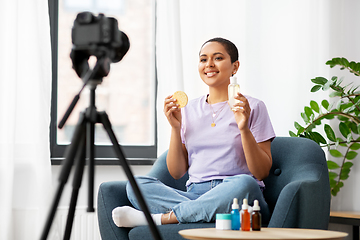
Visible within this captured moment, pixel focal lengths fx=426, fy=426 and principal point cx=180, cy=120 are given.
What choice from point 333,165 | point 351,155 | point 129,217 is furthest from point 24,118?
point 351,155

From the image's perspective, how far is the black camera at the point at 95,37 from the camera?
1.12 meters

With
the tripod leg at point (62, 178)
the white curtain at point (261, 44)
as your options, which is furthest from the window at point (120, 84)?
the tripod leg at point (62, 178)

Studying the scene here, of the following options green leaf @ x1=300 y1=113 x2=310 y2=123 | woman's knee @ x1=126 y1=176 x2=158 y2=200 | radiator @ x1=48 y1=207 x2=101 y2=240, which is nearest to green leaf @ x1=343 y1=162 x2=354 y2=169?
green leaf @ x1=300 y1=113 x2=310 y2=123

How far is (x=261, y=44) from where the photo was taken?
2971 millimetres

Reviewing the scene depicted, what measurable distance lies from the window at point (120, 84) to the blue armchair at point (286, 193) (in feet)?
2.79

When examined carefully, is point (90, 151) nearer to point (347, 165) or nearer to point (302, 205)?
point (302, 205)

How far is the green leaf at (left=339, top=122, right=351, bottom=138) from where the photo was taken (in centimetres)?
266

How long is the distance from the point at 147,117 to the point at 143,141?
18cm

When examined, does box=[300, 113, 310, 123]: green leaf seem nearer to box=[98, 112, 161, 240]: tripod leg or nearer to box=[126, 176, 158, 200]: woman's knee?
box=[126, 176, 158, 200]: woman's knee

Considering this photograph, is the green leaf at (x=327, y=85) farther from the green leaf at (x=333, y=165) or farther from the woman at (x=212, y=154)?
the woman at (x=212, y=154)

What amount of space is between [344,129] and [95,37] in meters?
2.01

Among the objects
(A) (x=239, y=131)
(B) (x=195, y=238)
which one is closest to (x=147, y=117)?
(A) (x=239, y=131)

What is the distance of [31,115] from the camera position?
269cm

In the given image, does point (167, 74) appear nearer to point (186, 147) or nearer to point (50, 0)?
point (186, 147)
